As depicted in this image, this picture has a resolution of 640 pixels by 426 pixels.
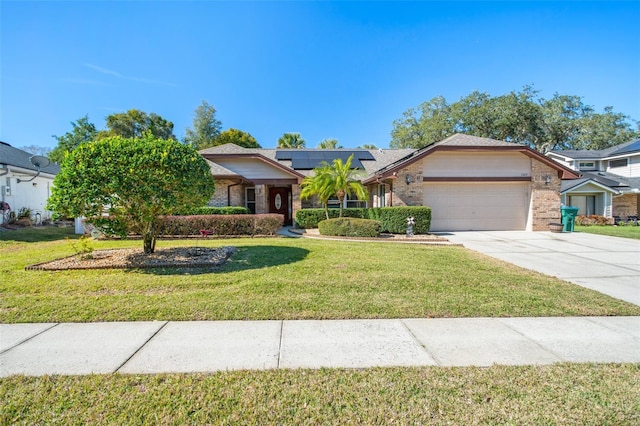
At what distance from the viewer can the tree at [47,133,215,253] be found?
6.35m

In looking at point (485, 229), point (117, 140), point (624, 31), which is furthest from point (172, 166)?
point (624, 31)

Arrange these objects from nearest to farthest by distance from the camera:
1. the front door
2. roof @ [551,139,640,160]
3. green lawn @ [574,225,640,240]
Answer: green lawn @ [574,225,640,240], the front door, roof @ [551,139,640,160]

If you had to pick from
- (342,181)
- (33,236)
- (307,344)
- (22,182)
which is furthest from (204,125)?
(307,344)

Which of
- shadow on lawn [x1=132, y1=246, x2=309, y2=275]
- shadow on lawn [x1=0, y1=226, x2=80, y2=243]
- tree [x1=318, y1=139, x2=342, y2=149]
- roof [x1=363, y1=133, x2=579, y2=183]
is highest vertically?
tree [x1=318, y1=139, x2=342, y2=149]

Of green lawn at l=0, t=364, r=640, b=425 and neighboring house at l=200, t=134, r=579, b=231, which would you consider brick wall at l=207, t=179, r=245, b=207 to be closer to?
neighboring house at l=200, t=134, r=579, b=231

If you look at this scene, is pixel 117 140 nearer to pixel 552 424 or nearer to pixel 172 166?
pixel 172 166

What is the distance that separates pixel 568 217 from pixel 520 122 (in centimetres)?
2448

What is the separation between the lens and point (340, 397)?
2369 mm

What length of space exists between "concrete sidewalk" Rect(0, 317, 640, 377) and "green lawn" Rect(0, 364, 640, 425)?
19 centimetres

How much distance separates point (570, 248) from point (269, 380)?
37.6ft

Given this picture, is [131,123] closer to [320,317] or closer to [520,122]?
[320,317]

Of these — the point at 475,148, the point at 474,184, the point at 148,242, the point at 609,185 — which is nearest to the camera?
the point at 148,242

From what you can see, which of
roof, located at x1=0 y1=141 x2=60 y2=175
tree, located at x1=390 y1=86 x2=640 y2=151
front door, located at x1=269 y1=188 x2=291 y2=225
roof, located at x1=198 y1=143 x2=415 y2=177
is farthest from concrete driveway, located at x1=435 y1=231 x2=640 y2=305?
tree, located at x1=390 y1=86 x2=640 y2=151

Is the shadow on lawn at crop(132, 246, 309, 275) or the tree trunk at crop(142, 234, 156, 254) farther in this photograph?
the tree trunk at crop(142, 234, 156, 254)
